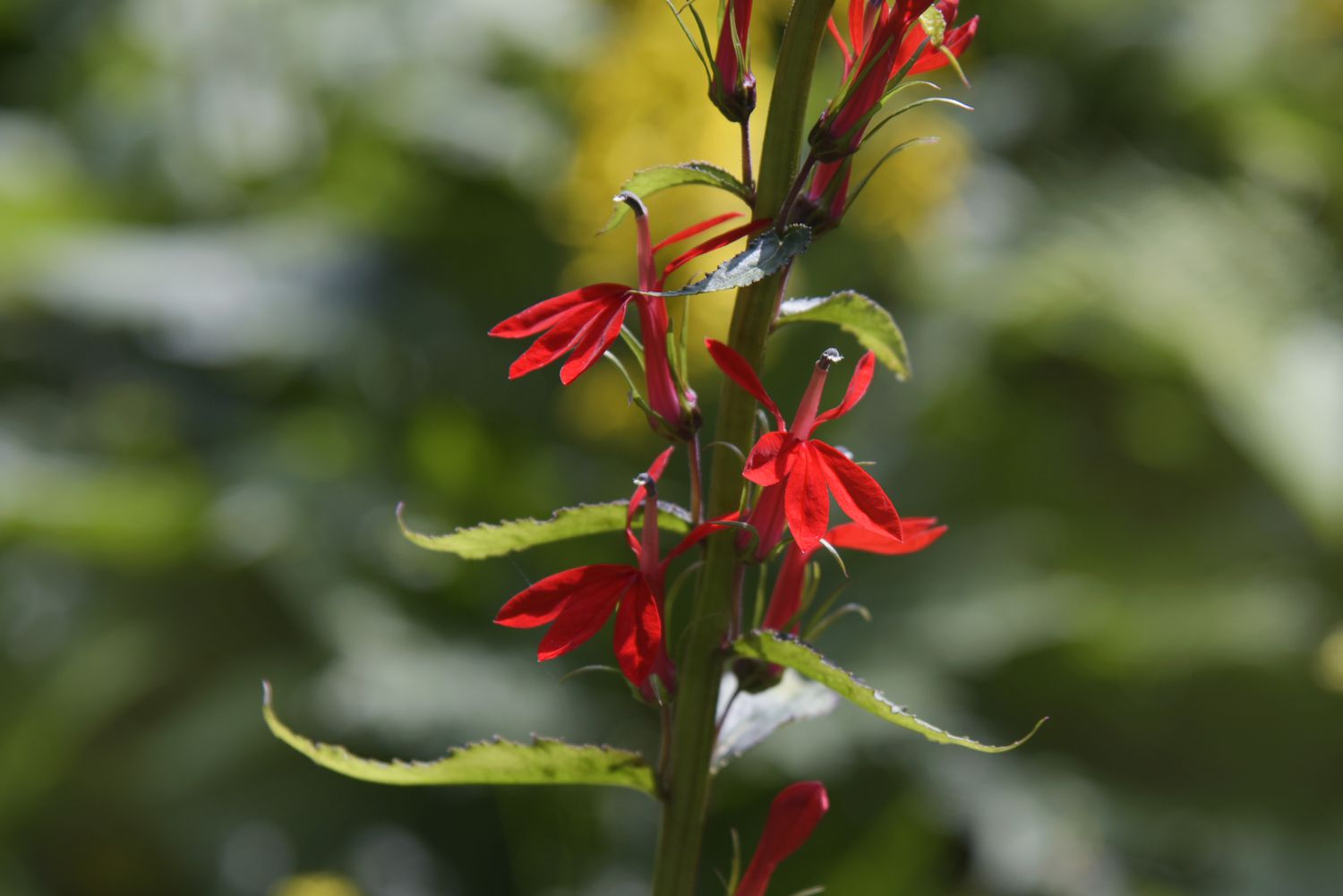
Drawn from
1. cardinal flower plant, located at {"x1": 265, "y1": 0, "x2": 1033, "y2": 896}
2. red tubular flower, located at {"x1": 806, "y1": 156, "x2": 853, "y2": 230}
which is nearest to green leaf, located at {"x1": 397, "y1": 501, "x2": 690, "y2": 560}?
cardinal flower plant, located at {"x1": 265, "y1": 0, "x2": 1033, "y2": 896}

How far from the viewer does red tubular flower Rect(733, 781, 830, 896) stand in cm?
41

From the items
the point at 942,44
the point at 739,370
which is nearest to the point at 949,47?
the point at 942,44

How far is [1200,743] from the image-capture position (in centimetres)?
196

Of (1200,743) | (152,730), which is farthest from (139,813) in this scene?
(1200,743)

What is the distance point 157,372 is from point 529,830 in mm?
1209

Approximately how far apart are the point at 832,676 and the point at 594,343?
0.37 ft

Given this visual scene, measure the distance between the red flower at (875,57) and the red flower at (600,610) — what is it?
0.11m

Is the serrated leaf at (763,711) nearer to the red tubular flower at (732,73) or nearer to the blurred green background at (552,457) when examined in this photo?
the red tubular flower at (732,73)

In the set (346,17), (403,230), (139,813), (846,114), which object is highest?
(846,114)

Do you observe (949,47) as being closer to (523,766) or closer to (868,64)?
(868,64)

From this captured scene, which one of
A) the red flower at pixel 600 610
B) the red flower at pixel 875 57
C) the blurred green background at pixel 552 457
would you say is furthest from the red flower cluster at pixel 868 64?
the blurred green background at pixel 552 457

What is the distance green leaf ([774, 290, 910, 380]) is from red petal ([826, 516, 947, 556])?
0.16ft

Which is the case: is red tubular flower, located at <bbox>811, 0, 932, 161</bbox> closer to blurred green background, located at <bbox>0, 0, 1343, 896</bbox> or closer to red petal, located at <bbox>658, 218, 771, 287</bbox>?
red petal, located at <bbox>658, 218, 771, 287</bbox>

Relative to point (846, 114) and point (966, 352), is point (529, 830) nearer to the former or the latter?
point (966, 352)
